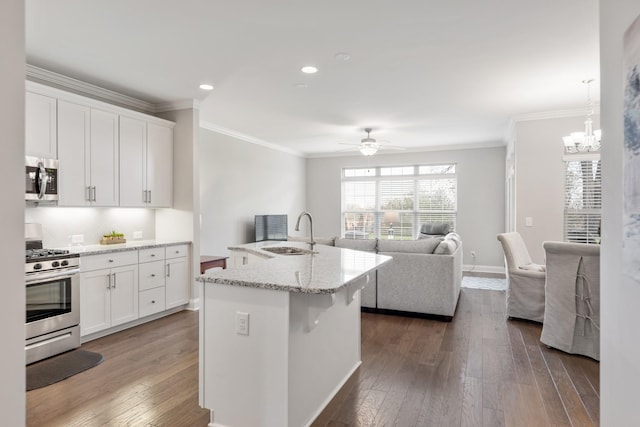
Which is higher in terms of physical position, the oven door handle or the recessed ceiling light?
the recessed ceiling light

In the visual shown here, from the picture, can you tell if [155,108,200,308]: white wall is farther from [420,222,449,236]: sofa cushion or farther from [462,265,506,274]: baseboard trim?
[462,265,506,274]: baseboard trim

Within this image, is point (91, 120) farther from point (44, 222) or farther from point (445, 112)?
point (445, 112)

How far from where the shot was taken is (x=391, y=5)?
2.52 meters

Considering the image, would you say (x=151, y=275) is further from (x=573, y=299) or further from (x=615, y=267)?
(x=573, y=299)

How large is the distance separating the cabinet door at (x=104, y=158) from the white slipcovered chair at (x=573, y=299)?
15.0 ft

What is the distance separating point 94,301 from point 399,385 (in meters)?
2.97

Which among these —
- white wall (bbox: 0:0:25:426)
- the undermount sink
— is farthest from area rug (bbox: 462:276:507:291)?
white wall (bbox: 0:0:25:426)

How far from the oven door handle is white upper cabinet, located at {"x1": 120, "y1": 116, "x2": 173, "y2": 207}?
3.47 ft

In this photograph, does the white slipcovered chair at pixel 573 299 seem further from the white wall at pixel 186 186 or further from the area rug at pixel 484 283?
the white wall at pixel 186 186

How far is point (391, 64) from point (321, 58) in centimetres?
68

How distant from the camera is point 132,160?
4.34 m

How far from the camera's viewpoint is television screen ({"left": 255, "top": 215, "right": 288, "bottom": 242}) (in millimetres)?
7160

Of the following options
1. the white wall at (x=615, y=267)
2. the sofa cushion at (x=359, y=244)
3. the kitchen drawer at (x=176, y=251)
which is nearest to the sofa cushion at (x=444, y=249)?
the sofa cushion at (x=359, y=244)

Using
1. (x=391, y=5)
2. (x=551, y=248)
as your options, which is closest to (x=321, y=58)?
(x=391, y=5)
